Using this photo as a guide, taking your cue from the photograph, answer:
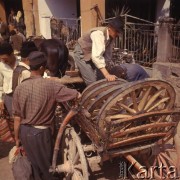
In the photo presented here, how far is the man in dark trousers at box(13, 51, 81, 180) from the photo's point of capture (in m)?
2.94

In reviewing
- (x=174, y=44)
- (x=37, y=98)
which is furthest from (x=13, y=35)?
(x=37, y=98)

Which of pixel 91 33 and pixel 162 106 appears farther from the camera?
pixel 91 33

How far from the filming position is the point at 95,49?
12.9ft

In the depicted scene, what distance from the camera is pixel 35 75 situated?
302cm

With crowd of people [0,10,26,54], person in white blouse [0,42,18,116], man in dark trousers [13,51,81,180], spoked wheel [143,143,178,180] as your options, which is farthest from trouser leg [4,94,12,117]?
crowd of people [0,10,26,54]

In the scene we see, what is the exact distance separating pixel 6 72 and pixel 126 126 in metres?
2.01

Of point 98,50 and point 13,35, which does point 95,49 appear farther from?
point 13,35

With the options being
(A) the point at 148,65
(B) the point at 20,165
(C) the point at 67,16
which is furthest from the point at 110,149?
(C) the point at 67,16

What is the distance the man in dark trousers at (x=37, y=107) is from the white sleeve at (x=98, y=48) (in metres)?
0.99

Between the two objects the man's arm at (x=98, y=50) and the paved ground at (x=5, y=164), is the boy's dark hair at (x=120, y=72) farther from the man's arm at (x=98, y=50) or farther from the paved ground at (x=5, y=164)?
the paved ground at (x=5, y=164)

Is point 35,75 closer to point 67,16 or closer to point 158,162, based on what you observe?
point 158,162

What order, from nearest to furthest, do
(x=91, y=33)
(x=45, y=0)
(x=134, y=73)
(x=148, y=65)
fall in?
(x=134, y=73) < (x=91, y=33) < (x=148, y=65) < (x=45, y=0)

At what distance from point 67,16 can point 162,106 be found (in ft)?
36.3

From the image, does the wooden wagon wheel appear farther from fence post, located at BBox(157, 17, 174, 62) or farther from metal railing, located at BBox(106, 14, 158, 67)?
metal railing, located at BBox(106, 14, 158, 67)
